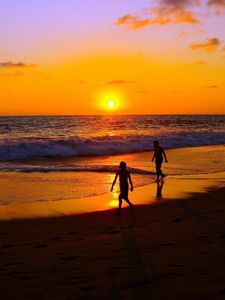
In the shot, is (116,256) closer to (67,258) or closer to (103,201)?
(67,258)

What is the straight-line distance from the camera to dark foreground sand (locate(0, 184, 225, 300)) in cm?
543

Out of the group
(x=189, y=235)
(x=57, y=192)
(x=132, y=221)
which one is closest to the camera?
(x=189, y=235)

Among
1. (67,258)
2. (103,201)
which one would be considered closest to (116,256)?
(67,258)

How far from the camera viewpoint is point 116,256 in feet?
23.0

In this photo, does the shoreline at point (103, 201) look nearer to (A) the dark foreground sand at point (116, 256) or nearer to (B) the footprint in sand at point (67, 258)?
(A) the dark foreground sand at point (116, 256)

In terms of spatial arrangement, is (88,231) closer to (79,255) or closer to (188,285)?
(79,255)

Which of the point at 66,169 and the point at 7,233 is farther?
the point at 66,169

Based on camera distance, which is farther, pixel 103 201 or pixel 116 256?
pixel 103 201

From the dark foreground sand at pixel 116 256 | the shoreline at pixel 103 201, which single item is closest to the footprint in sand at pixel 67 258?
the dark foreground sand at pixel 116 256

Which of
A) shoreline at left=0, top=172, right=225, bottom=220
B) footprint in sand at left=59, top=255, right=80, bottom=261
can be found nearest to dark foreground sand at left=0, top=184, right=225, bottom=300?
footprint in sand at left=59, top=255, right=80, bottom=261

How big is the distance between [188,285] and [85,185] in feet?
35.3

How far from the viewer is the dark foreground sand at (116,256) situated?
5426 mm

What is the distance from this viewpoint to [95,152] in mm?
34281

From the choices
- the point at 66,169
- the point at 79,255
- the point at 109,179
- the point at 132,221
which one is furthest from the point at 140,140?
the point at 79,255
